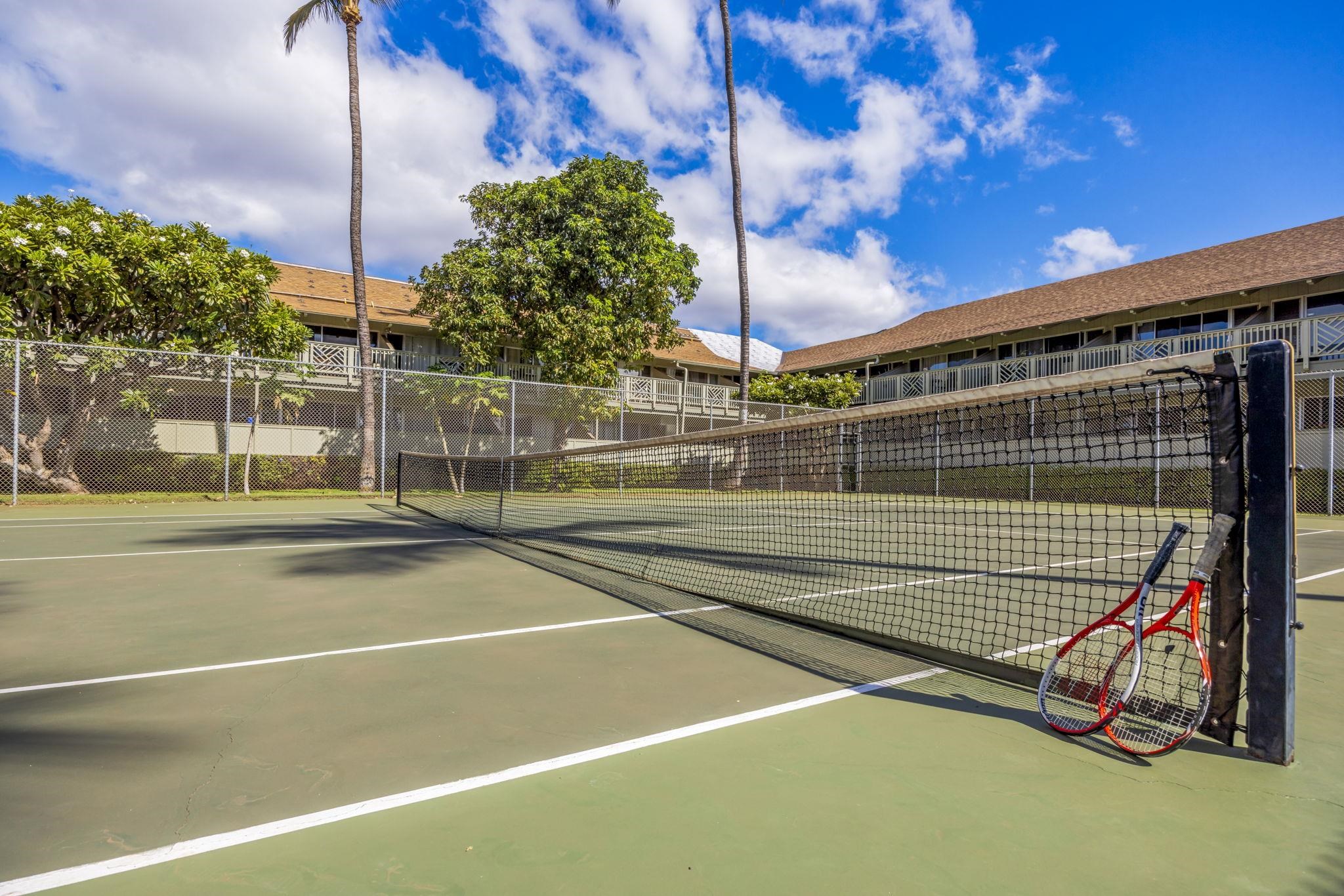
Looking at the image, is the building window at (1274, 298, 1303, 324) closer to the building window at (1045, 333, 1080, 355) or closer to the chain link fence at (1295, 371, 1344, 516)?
the chain link fence at (1295, 371, 1344, 516)

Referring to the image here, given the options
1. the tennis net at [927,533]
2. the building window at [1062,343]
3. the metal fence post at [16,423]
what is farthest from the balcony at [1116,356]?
the metal fence post at [16,423]

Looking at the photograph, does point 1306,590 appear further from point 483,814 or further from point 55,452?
point 55,452

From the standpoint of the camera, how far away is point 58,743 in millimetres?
2564

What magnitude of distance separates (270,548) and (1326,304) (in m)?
26.8

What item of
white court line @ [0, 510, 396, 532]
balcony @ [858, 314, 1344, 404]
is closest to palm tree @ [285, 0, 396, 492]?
white court line @ [0, 510, 396, 532]

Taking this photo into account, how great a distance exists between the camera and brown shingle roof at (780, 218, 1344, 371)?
66.5 ft

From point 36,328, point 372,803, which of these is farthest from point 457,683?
point 36,328

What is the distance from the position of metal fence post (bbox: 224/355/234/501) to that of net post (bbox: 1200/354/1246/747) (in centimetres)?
1534

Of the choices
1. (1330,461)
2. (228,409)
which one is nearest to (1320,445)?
(1330,461)

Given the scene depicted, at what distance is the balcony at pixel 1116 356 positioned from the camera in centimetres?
1834

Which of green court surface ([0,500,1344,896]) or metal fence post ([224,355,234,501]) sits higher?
metal fence post ([224,355,234,501])

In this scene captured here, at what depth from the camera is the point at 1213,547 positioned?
2.50 meters

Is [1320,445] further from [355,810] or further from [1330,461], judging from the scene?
[355,810]

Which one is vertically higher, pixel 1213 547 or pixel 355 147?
pixel 355 147
